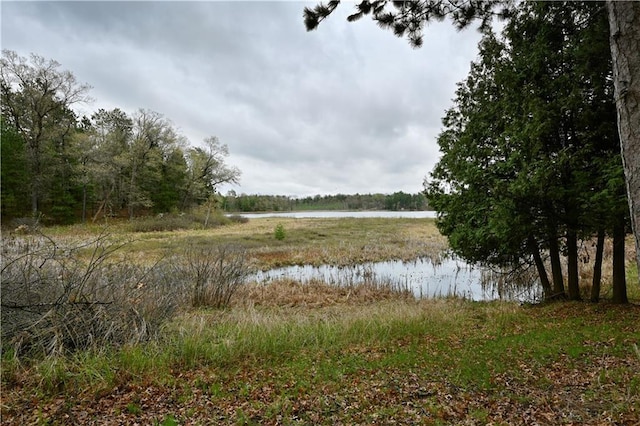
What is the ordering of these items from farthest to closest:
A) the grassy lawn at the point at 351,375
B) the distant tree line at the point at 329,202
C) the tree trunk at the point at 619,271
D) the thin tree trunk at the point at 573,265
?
the distant tree line at the point at 329,202 → the thin tree trunk at the point at 573,265 → the tree trunk at the point at 619,271 → the grassy lawn at the point at 351,375

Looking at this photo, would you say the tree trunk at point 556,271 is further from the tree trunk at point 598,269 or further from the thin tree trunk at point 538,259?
the tree trunk at point 598,269

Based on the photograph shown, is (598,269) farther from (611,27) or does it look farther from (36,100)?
(36,100)

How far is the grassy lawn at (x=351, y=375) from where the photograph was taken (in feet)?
10.6

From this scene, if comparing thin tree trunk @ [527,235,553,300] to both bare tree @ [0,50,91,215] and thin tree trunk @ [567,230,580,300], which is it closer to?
thin tree trunk @ [567,230,580,300]

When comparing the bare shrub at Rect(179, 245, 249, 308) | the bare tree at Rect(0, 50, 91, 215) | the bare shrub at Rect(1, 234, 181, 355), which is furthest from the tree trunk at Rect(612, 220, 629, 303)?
the bare tree at Rect(0, 50, 91, 215)

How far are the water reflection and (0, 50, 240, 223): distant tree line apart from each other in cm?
1683

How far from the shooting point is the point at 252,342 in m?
5.04

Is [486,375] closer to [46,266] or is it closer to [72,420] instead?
[72,420]

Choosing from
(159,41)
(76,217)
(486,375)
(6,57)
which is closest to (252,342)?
(486,375)

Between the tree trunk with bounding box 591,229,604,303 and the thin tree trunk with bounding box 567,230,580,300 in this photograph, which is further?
the thin tree trunk with bounding box 567,230,580,300

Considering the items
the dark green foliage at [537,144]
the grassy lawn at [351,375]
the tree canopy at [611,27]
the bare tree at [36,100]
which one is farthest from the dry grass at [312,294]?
the bare tree at [36,100]

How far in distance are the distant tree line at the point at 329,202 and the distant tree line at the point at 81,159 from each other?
35.1 m

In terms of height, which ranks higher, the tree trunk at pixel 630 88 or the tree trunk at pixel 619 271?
the tree trunk at pixel 630 88

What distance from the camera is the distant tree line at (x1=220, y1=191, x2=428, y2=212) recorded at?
295ft
